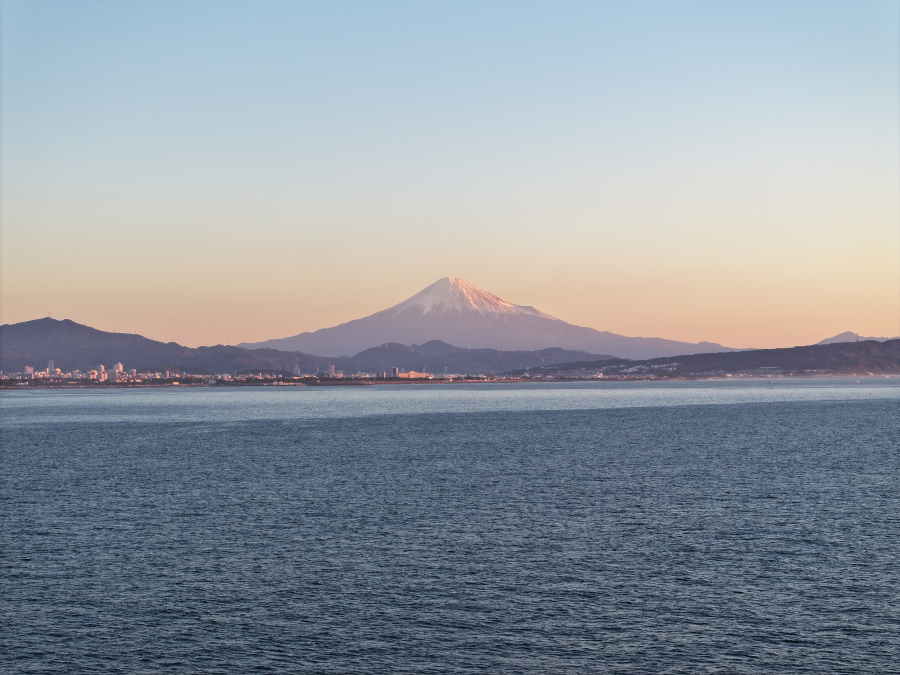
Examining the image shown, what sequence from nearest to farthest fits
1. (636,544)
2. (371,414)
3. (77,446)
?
(636,544) → (77,446) → (371,414)

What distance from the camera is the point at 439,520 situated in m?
45.0

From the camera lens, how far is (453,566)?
1364 inches

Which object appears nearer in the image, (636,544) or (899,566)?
(899,566)

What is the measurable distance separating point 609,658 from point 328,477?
4240cm

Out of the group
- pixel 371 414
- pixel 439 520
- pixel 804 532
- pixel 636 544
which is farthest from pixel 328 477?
pixel 371 414

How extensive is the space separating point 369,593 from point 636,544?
14006 mm

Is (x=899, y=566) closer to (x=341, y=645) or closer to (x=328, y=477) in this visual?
(x=341, y=645)

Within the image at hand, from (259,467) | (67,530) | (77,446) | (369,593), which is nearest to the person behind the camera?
(369,593)

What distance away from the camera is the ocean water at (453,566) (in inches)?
997

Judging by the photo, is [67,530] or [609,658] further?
[67,530]

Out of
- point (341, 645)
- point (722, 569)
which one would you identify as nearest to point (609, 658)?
point (341, 645)

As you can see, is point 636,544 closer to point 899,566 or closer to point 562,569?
point 562,569

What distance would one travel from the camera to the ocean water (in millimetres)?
25312

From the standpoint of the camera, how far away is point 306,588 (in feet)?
104
